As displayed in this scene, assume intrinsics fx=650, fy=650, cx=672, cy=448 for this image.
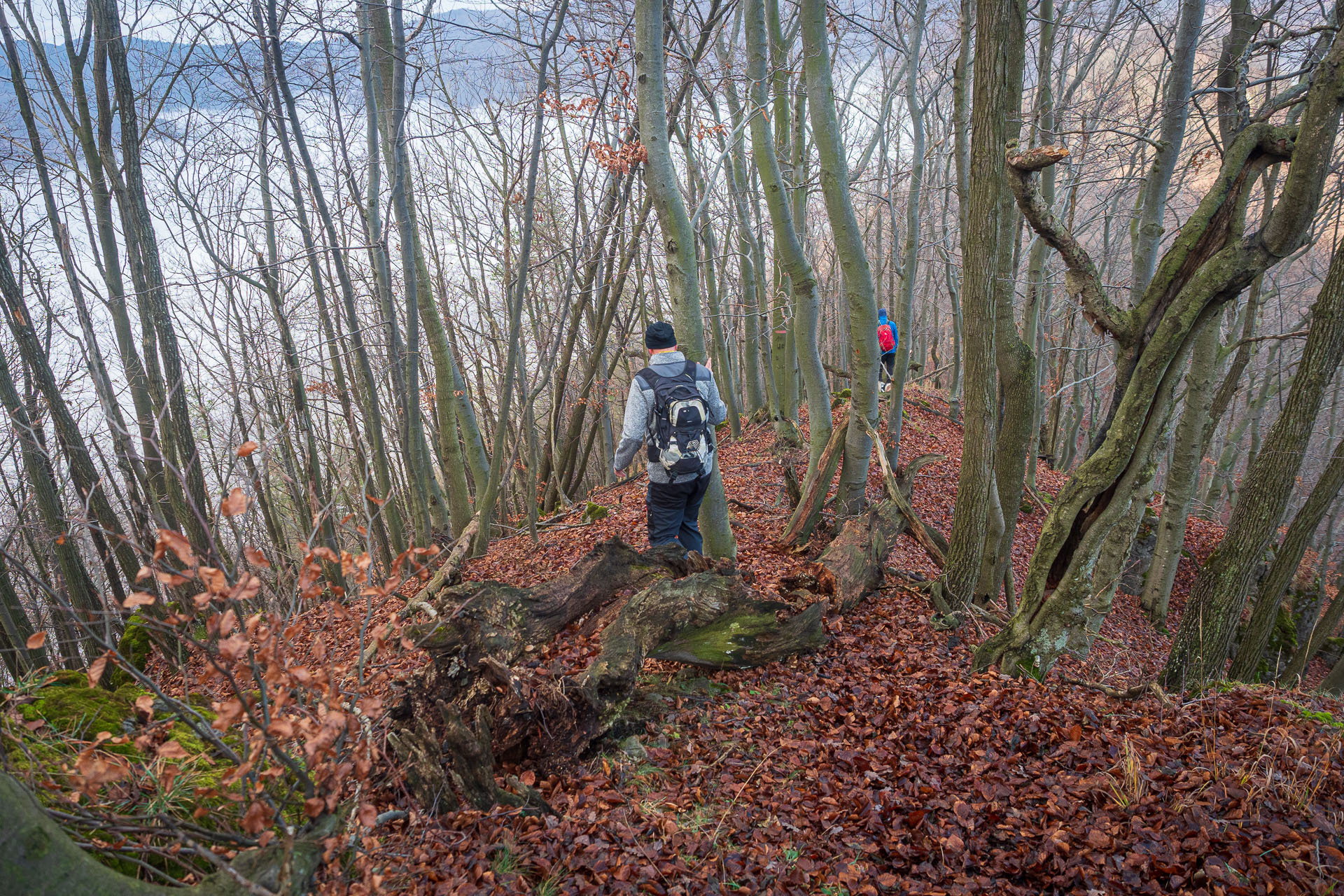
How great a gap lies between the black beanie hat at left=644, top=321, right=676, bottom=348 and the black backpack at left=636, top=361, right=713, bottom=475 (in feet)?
0.64

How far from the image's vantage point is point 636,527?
25.0 ft

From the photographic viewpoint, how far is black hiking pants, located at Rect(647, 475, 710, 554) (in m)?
5.26

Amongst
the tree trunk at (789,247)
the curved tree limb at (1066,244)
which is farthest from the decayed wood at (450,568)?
the curved tree limb at (1066,244)

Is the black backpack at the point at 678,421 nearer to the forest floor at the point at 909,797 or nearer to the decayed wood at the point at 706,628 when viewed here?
the decayed wood at the point at 706,628

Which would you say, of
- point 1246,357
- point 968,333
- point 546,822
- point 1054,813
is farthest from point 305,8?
point 1246,357

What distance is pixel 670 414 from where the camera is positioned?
15.9ft

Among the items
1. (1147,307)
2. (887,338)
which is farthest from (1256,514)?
(887,338)

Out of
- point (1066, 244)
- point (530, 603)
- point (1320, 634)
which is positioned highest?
point (1066, 244)

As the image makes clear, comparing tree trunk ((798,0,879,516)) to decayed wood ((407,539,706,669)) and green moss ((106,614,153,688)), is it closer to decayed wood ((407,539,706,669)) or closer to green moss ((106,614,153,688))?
decayed wood ((407,539,706,669))

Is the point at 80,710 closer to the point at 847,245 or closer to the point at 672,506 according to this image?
the point at 672,506

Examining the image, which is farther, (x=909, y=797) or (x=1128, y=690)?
(x=1128, y=690)

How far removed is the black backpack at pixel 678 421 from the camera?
15.9 ft

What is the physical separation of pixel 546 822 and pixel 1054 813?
7.09 ft

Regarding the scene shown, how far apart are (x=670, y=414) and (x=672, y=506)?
0.88 m
